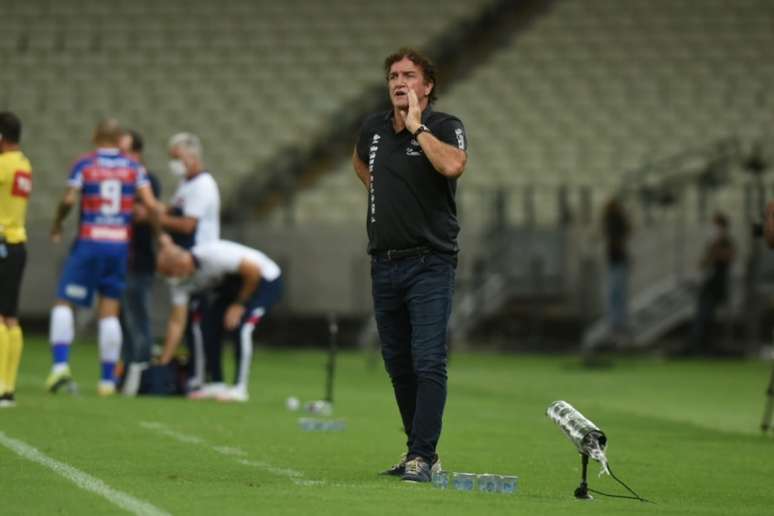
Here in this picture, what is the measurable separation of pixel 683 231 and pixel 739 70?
208 inches

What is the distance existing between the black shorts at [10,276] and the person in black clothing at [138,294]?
262cm

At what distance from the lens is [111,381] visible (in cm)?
1511

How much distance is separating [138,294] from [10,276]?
3048mm

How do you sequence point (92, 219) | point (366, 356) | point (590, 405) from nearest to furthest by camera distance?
point (92, 219) → point (590, 405) → point (366, 356)

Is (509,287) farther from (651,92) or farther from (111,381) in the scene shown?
(111,381)

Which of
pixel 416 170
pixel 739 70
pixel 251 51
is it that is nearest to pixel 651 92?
pixel 739 70

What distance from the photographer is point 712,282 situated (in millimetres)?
24594

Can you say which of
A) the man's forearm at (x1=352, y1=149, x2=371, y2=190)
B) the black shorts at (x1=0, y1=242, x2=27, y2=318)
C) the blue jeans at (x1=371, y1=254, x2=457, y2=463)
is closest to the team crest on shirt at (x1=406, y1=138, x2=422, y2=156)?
the man's forearm at (x1=352, y1=149, x2=371, y2=190)

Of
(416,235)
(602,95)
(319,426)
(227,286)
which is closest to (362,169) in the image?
(416,235)

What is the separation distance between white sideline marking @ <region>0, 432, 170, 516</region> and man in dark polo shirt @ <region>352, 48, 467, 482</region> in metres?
1.46

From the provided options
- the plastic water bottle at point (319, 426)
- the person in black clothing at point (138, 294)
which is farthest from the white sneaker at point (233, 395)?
the plastic water bottle at point (319, 426)

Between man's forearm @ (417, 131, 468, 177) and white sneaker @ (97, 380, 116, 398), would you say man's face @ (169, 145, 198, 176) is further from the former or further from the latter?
man's forearm @ (417, 131, 468, 177)

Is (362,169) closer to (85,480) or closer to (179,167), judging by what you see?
(85,480)

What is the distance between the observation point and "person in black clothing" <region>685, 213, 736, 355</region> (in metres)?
24.3
